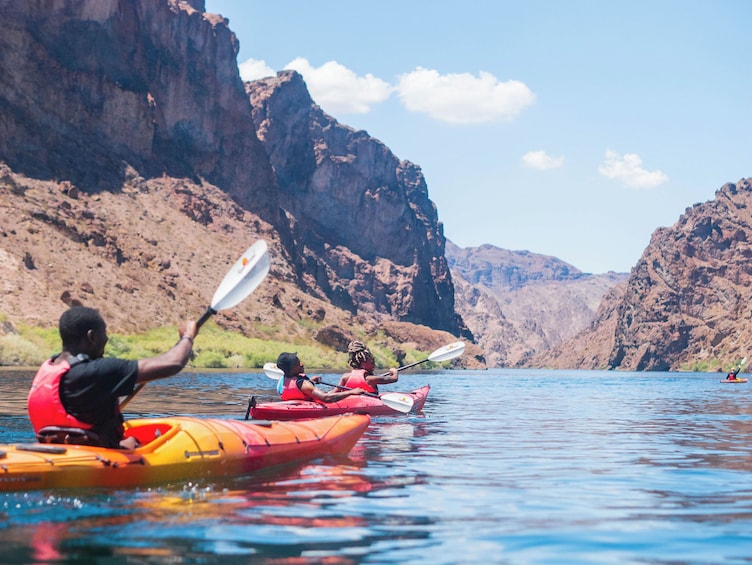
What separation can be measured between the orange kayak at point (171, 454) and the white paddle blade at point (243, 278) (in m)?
1.38

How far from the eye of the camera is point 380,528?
765 centimetres

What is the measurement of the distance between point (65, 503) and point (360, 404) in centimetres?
1168

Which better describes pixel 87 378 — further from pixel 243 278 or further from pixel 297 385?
pixel 297 385

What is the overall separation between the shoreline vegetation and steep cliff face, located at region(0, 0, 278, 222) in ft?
74.4

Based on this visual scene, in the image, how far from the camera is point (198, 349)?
71938 millimetres

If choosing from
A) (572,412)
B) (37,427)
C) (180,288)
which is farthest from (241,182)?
(37,427)

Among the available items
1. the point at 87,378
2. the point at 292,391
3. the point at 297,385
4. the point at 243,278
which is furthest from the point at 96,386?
the point at 292,391

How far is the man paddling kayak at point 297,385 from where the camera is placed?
17453mm

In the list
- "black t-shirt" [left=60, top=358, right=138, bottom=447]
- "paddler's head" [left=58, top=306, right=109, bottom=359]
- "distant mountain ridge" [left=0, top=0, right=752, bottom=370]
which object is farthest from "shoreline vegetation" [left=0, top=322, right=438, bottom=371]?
"paddler's head" [left=58, top=306, right=109, bottom=359]

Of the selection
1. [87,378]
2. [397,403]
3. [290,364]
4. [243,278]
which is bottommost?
[397,403]

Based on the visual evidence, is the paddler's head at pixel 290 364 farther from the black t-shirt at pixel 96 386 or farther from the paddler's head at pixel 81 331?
the paddler's head at pixel 81 331

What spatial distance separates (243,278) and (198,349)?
62.6 m

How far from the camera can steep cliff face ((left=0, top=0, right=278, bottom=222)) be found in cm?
8819

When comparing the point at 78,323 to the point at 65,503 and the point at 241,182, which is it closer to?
the point at 65,503
